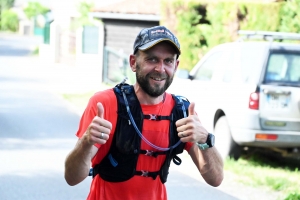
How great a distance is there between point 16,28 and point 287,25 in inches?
2951

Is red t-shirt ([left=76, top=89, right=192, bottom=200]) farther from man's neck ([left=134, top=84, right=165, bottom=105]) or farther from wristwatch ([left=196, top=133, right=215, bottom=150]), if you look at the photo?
wristwatch ([left=196, top=133, right=215, bottom=150])

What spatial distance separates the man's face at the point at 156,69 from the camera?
361cm

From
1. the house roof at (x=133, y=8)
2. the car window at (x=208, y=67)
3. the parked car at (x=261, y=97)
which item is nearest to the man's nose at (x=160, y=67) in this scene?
the parked car at (x=261, y=97)

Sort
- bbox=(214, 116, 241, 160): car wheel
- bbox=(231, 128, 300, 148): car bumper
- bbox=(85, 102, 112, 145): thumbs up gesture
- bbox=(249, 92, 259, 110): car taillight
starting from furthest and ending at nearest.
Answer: bbox=(214, 116, 241, 160): car wheel, bbox=(231, 128, 300, 148): car bumper, bbox=(249, 92, 259, 110): car taillight, bbox=(85, 102, 112, 145): thumbs up gesture

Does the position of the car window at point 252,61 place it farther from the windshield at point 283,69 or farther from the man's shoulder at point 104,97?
the man's shoulder at point 104,97

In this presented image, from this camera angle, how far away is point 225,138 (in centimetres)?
1022

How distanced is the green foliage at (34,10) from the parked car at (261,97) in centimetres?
8289

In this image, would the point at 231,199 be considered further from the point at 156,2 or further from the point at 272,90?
the point at 156,2

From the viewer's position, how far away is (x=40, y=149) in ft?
36.8

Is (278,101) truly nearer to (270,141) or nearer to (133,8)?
(270,141)

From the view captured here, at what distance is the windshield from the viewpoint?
9.64 meters

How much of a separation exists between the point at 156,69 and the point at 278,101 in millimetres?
6181

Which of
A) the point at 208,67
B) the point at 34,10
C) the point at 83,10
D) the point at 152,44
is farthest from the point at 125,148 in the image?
the point at 34,10

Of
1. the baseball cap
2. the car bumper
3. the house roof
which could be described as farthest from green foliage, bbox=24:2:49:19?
the baseball cap
